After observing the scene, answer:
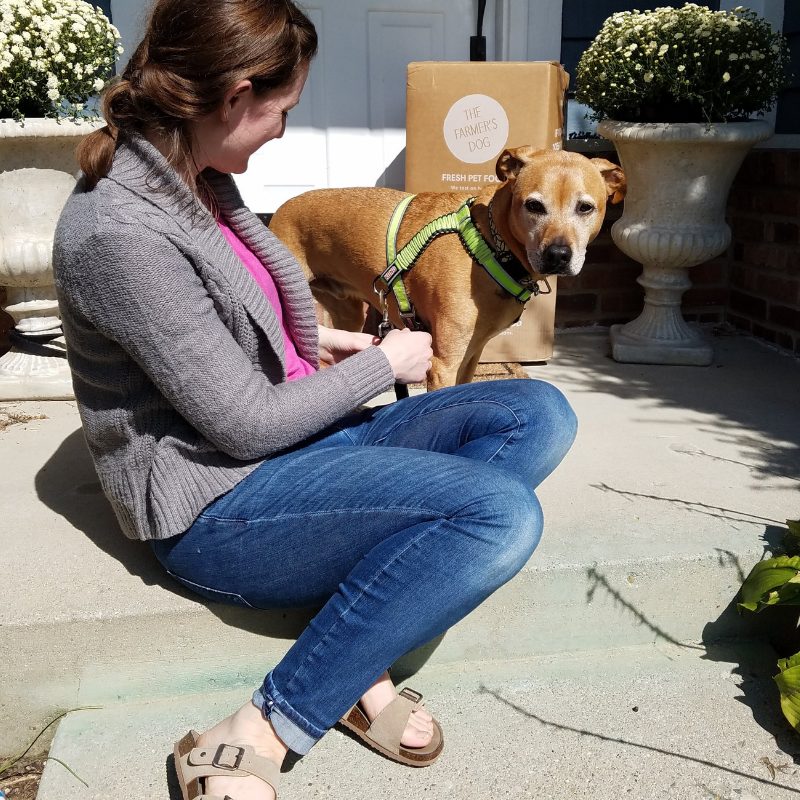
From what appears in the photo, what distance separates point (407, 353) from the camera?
1.88m

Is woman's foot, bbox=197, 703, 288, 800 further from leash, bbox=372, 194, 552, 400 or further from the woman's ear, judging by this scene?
leash, bbox=372, 194, 552, 400

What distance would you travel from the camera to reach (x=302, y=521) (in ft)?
5.65

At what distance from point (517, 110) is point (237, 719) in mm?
2836

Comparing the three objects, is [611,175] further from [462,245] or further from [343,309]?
[343,309]

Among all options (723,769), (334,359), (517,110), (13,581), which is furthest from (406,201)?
(723,769)

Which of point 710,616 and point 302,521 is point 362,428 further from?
point 710,616

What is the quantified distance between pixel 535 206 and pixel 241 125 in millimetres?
1375

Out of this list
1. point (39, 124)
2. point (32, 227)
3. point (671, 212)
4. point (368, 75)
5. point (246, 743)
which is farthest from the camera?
point (368, 75)

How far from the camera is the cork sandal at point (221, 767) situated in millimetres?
1630

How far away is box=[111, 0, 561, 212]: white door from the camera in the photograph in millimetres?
4422

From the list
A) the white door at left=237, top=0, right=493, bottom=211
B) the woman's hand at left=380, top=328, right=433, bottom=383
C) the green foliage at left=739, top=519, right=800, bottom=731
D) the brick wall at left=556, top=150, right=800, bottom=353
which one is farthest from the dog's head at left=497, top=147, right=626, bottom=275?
the white door at left=237, top=0, right=493, bottom=211

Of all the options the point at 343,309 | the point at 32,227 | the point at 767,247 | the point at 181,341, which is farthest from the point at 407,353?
the point at 767,247

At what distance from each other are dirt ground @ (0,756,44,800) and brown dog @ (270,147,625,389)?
5.46 feet

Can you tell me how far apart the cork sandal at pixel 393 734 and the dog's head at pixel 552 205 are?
1.53 m
